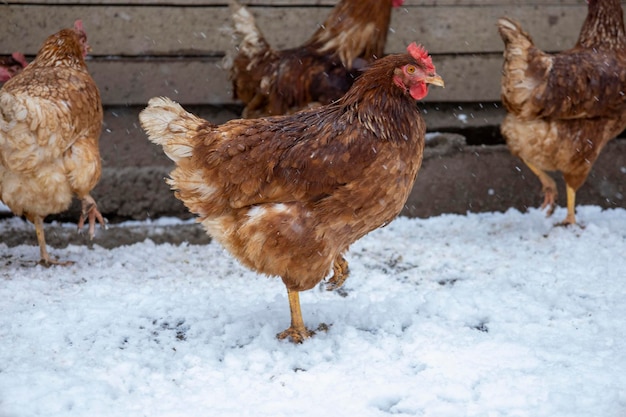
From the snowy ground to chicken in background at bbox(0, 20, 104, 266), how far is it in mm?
435

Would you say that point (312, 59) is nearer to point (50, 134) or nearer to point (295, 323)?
point (50, 134)

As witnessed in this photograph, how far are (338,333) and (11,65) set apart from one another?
109 inches

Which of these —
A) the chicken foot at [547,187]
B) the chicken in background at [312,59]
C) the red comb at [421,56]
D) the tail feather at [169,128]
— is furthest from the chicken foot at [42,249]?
the chicken foot at [547,187]

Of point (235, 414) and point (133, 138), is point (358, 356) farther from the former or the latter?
point (133, 138)

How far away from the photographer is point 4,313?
324 centimetres

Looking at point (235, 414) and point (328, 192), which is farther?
point (328, 192)

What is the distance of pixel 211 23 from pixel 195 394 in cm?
296

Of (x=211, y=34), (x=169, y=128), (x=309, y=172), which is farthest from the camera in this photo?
(x=211, y=34)

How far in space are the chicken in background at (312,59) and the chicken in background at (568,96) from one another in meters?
0.82

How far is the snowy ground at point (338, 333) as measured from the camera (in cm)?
247

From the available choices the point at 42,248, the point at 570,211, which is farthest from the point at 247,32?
the point at 570,211

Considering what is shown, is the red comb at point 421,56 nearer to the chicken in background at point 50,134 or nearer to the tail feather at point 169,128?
the tail feather at point 169,128

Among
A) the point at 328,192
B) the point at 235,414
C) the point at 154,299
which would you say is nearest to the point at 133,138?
the point at 154,299

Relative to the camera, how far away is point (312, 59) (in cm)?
438
